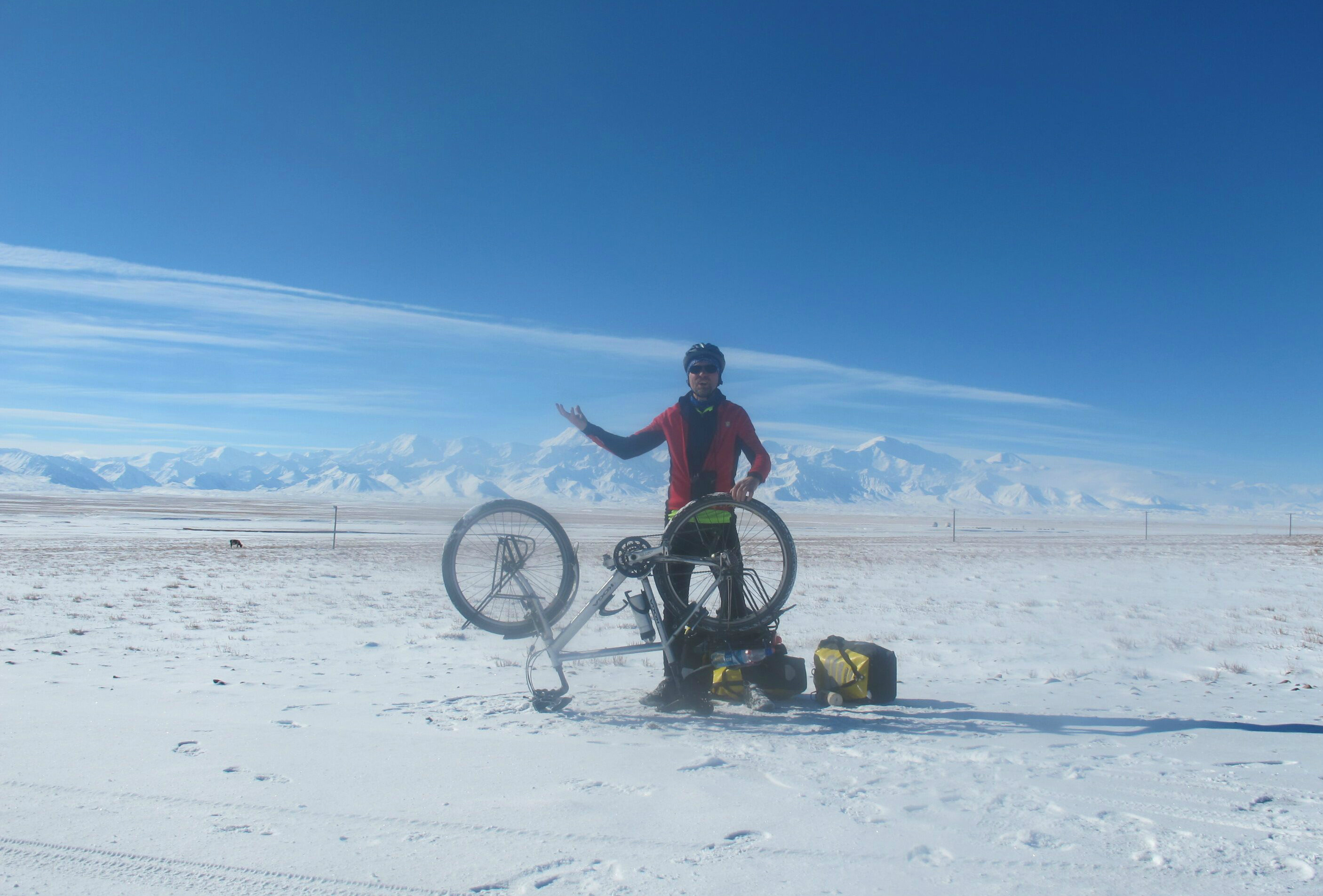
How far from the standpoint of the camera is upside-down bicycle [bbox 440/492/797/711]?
508 centimetres

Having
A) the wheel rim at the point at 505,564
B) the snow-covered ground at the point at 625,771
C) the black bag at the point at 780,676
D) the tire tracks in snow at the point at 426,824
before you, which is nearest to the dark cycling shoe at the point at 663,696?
the snow-covered ground at the point at 625,771

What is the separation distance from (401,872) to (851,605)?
10.6 meters

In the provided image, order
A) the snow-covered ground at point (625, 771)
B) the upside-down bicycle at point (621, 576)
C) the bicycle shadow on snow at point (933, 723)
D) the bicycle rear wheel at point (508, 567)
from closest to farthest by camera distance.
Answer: the snow-covered ground at point (625, 771) → the bicycle shadow on snow at point (933, 723) → the upside-down bicycle at point (621, 576) → the bicycle rear wheel at point (508, 567)

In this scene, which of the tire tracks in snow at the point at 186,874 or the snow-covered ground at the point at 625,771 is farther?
the snow-covered ground at the point at 625,771

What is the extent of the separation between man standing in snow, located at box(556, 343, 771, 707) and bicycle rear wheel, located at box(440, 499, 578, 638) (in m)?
0.72

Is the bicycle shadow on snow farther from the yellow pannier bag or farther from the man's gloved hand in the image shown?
the man's gloved hand

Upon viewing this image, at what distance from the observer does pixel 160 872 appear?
2.52m

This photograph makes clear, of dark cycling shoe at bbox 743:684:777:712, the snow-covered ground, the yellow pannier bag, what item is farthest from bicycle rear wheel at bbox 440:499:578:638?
dark cycling shoe at bbox 743:684:777:712

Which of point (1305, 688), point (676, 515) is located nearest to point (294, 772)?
point (676, 515)

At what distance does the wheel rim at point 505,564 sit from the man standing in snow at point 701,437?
2.58ft

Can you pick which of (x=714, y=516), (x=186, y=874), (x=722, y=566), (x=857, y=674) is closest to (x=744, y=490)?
(x=714, y=516)

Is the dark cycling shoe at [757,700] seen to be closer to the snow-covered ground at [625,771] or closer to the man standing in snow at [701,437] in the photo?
the snow-covered ground at [625,771]

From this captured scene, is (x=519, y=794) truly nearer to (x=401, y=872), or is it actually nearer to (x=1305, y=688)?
(x=401, y=872)

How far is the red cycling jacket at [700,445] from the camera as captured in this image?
5422mm
